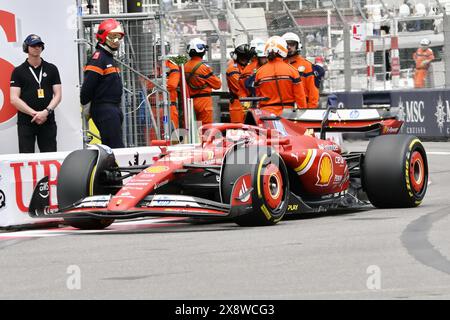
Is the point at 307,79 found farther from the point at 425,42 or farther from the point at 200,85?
the point at 425,42

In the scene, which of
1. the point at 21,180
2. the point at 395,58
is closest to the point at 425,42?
the point at 395,58

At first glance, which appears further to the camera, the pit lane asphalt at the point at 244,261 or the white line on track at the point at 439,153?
the white line on track at the point at 439,153

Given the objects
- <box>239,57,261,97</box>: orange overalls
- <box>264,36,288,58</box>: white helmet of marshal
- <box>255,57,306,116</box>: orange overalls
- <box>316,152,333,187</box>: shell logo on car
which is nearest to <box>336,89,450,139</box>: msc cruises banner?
<box>239,57,261,97</box>: orange overalls

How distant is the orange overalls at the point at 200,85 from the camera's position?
18344mm

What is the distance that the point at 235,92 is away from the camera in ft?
63.1

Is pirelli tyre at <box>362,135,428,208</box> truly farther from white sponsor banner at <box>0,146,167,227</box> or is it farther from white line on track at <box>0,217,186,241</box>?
white sponsor banner at <box>0,146,167,227</box>

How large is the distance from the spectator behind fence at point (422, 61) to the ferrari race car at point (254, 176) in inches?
498

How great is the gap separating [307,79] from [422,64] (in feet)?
32.4

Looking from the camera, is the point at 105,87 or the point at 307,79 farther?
the point at 307,79

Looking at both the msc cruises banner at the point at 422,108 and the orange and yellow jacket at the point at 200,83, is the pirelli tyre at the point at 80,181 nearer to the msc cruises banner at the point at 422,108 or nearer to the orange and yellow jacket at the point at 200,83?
the orange and yellow jacket at the point at 200,83

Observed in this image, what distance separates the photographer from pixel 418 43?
1033 inches

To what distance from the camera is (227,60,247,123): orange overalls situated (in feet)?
61.9

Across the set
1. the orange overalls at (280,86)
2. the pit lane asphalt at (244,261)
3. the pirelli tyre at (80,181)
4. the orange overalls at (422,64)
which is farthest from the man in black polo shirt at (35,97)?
the orange overalls at (422,64)

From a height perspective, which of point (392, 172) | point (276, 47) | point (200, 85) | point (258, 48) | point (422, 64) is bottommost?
point (392, 172)
